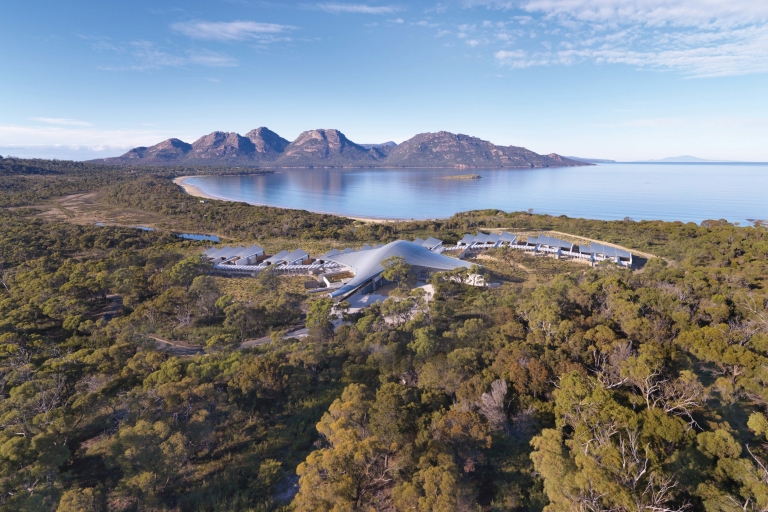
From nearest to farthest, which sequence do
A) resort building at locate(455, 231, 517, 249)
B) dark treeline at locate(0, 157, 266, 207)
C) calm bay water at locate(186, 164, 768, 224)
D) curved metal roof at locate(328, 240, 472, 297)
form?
curved metal roof at locate(328, 240, 472, 297) → resort building at locate(455, 231, 517, 249) → calm bay water at locate(186, 164, 768, 224) → dark treeline at locate(0, 157, 266, 207)

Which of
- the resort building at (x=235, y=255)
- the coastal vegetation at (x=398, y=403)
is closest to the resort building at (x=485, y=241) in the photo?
the coastal vegetation at (x=398, y=403)

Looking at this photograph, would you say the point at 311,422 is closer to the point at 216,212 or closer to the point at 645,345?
the point at 645,345

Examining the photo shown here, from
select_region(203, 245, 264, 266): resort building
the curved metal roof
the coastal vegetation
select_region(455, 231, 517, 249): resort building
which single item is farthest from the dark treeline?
select_region(455, 231, 517, 249): resort building

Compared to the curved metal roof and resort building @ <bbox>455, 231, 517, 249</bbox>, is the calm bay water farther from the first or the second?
the curved metal roof

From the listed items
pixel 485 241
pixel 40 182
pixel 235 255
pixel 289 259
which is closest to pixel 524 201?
pixel 485 241

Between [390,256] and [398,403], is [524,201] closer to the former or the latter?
[390,256]

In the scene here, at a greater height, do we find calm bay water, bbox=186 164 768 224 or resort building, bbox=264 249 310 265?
calm bay water, bbox=186 164 768 224
